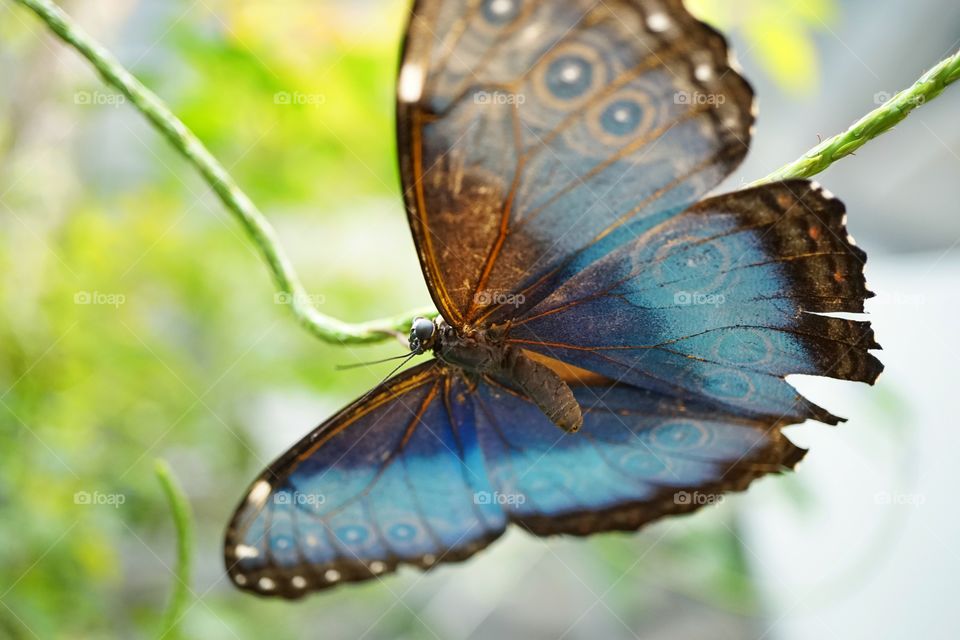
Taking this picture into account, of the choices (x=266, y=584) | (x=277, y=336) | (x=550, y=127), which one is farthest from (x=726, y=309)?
(x=277, y=336)

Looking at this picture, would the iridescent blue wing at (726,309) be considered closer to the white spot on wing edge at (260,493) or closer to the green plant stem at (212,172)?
the green plant stem at (212,172)

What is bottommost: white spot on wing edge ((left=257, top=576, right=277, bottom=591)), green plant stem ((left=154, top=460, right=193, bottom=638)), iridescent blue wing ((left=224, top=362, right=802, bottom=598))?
white spot on wing edge ((left=257, top=576, right=277, bottom=591))

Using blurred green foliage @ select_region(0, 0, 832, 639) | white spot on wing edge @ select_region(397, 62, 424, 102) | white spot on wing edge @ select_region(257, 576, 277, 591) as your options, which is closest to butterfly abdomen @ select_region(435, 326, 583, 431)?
white spot on wing edge @ select_region(397, 62, 424, 102)

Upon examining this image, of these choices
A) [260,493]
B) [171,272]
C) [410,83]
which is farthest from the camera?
[171,272]

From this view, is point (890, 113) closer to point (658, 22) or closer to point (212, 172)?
point (658, 22)

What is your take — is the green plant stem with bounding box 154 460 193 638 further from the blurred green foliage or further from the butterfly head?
the blurred green foliage

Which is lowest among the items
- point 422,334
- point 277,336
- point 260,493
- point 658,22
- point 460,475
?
point 260,493
